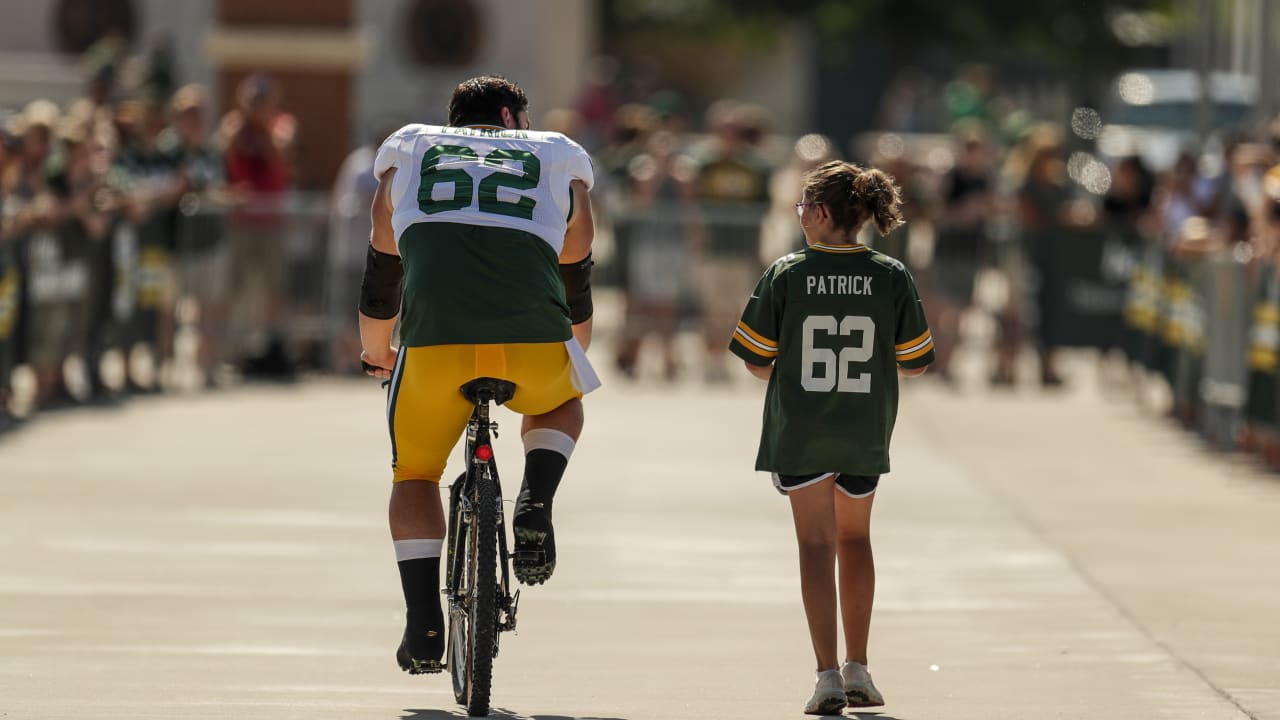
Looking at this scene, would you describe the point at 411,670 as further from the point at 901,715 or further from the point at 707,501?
the point at 707,501

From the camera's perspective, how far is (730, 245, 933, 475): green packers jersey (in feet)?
25.1

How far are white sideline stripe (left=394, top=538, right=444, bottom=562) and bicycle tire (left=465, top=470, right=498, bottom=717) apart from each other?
25cm

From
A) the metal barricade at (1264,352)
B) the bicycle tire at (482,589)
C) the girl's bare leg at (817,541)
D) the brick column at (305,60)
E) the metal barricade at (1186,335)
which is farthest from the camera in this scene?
the brick column at (305,60)

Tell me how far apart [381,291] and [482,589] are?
3.31ft

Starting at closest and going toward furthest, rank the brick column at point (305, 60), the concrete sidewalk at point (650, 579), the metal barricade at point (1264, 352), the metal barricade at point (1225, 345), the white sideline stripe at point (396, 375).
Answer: the white sideline stripe at point (396, 375)
the concrete sidewalk at point (650, 579)
the metal barricade at point (1264, 352)
the metal barricade at point (1225, 345)
the brick column at point (305, 60)

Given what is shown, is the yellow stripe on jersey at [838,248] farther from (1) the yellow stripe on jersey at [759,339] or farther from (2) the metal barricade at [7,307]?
(2) the metal barricade at [7,307]

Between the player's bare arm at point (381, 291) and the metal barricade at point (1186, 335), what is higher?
the player's bare arm at point (381, 291)

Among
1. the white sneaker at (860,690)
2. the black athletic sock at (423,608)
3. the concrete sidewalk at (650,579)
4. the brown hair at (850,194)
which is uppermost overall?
the brown hair at (850,194)

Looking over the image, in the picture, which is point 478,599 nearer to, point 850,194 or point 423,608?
point 423,608

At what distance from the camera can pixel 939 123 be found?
47.9 metres

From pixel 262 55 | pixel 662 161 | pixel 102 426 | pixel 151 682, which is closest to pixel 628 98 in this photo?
pixel 262 55

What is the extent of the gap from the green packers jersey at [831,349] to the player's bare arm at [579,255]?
1.49 feet

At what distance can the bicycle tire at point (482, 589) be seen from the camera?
7.16m

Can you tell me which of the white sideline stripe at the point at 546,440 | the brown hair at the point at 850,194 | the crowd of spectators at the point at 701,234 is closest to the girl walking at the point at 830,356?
the brown hair at the point at 850,194
